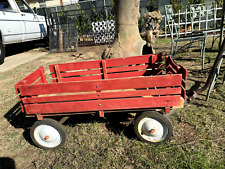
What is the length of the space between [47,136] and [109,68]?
1.37 metres

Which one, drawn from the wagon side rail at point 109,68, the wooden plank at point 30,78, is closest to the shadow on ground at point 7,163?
the wooden plank at point 30,78

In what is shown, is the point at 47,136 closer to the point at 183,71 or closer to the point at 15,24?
the point at 183,71

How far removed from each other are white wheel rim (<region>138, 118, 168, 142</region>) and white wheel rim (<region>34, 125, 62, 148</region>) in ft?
3.52

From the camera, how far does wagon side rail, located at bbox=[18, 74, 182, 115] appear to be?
1946mm

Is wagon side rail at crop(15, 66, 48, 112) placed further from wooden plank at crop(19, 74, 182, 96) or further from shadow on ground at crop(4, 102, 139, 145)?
shadow on ground at crop(4, 102, 139, 145)

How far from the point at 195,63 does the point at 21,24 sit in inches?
271

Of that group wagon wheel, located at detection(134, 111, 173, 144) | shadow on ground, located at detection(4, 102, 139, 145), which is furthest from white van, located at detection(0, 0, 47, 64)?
wagon wheel, located at detection(134, 111, 173, 144)

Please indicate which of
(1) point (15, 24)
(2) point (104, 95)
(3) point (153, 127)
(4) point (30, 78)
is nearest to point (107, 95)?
(2) point (104, 95)

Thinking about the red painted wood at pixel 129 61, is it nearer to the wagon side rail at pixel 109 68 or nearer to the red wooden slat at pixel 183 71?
the wagon side rail at pixel 109 68

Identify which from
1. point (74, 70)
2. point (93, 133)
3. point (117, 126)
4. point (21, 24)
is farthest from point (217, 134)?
point (21, 24)

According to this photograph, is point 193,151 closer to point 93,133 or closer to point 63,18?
point 93,133

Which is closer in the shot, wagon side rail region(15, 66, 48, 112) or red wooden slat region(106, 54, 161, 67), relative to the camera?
wagon side rail region(15, 66, 48, 112)

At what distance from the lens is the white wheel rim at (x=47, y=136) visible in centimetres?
222

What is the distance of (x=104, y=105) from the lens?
6.82 ft
